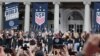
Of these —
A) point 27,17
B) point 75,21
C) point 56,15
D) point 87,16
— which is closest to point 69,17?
point 75,21

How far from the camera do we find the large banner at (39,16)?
3552 centimetres

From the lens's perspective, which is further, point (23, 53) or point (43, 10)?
point (43, 10)

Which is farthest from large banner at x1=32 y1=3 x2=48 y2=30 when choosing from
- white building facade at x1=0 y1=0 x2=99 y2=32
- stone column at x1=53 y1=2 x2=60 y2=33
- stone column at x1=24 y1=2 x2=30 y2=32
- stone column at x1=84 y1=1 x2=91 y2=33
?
stone column at x1=84 y1=1 x2=91 y2=33

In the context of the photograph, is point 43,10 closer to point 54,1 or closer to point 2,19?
point 54,1

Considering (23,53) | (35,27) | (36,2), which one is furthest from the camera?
(36,2)

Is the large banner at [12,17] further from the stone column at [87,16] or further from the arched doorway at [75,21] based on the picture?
the arched doorway at [75,21]

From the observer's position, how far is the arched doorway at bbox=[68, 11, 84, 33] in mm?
42469

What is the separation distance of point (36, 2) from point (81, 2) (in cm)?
470

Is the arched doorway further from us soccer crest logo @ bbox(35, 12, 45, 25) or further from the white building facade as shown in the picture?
us soccer crest logo @ bbox(35, 12, 45, 25)

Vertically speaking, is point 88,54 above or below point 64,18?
above

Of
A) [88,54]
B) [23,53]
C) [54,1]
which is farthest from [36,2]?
[88,54]

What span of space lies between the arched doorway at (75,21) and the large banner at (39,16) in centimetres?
591

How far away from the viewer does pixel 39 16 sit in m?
36.2

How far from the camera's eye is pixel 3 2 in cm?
4206
